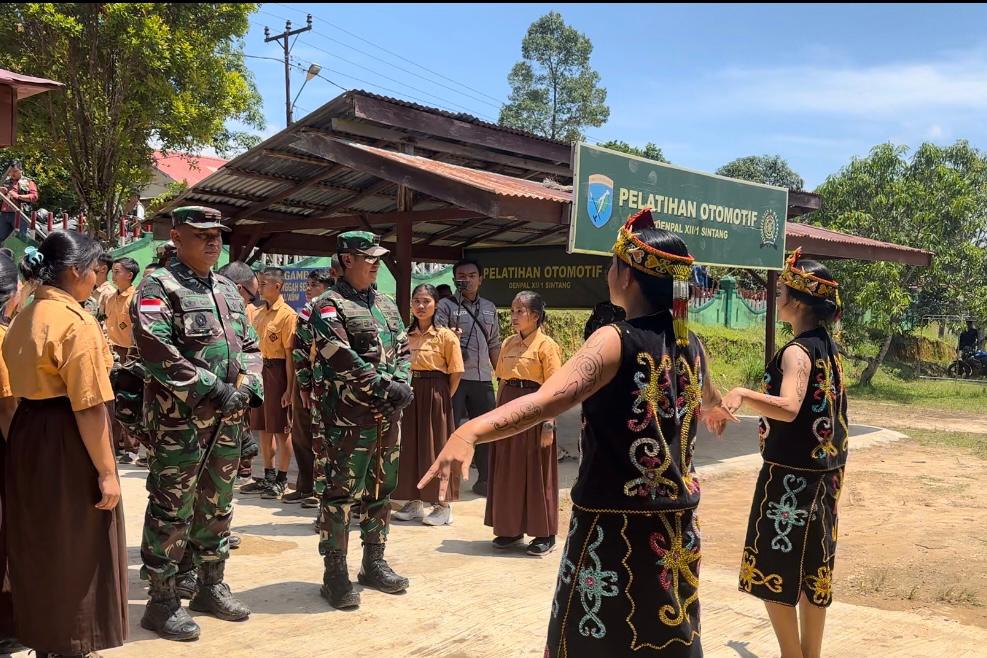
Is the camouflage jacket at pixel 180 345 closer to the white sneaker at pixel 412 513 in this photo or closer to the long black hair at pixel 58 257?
the long black hair at pixel 58 257

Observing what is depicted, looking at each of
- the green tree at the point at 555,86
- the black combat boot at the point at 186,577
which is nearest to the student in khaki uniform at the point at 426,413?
the black combat boot at the point at 186,577

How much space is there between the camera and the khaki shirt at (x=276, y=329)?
7.54 metres

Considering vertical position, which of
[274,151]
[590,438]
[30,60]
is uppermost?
[30,60]

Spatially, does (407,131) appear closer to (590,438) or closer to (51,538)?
(51,538)

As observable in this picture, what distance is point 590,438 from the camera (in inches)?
101

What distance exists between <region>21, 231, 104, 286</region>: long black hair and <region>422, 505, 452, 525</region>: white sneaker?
384cm

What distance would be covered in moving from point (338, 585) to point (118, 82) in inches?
438

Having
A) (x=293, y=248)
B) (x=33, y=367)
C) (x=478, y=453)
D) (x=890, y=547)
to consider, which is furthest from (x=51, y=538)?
(x=293, y=248)

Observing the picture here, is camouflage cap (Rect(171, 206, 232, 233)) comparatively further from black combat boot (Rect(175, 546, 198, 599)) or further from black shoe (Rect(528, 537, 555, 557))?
black shoe (Rect(528, 537, 555, 557))

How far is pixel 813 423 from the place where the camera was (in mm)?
3773

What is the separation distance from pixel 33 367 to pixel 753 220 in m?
8.58

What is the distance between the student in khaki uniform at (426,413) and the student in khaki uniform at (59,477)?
3.44 m

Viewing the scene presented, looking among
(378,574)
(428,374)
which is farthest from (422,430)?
(378,574)

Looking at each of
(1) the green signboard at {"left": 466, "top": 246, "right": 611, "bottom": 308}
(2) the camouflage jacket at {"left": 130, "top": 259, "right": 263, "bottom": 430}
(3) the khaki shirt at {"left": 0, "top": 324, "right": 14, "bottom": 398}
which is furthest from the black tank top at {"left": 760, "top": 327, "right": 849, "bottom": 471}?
(1) the green signboard at {"left": 466, "top": 246, "right": 611, "bottom": 308}
